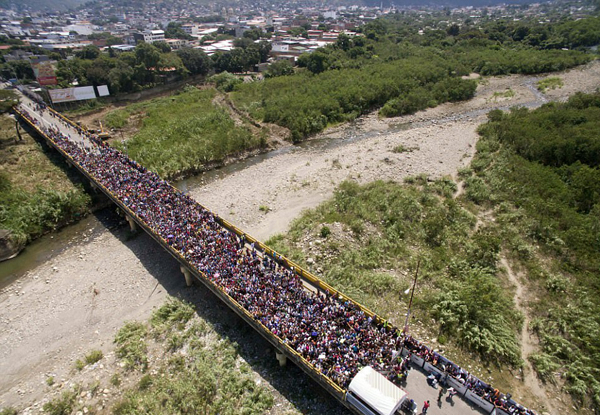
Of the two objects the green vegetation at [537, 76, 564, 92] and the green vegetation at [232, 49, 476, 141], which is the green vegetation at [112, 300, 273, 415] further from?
the green vegetation at [537, 76, 564, 92]

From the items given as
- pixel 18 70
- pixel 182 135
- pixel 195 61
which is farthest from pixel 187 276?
pixel 18 70

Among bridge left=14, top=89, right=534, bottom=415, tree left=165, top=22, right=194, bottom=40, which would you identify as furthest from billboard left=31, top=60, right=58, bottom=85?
tree left=165, top=22, right=194, bottom=40

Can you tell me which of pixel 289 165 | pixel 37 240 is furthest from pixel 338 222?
pixel 37 240

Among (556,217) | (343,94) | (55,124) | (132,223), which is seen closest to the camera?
(556,217)

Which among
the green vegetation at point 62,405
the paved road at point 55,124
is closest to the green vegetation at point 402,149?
the paved road at point 55,124

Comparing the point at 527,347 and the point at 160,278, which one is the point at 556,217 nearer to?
the point at 527,347

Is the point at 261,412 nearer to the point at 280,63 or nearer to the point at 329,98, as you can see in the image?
the point at 329,98
